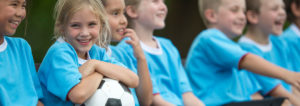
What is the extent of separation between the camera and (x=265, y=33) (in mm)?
4488

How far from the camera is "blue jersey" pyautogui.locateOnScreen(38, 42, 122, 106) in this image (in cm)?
228

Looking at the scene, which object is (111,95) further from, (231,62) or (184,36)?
(184,36)

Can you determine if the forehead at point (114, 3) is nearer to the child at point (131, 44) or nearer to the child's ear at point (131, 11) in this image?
the child at point (131, 44)

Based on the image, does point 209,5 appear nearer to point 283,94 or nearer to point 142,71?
point 283,94

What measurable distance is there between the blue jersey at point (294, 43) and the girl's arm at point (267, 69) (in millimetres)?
1286

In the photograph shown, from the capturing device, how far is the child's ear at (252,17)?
446cm

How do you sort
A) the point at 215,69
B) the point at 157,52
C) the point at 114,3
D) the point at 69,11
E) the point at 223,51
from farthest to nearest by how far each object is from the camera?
the point at 215,69 → the point at 223,51 → the point at 157,52 → the point at 114,3 → the point at 69,11

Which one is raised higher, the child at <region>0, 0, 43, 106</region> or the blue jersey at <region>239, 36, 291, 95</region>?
the child at <region>0, 0, 43, 106</region>

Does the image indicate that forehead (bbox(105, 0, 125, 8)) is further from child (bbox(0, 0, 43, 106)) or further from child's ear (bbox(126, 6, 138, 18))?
child (bbox(0, 0, 43, 106))

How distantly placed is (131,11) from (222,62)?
Result: 957 millimetres

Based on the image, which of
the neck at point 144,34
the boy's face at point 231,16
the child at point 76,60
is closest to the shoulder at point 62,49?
the child at point 76,60

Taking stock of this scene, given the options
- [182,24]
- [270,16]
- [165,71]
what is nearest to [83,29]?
[165,71]

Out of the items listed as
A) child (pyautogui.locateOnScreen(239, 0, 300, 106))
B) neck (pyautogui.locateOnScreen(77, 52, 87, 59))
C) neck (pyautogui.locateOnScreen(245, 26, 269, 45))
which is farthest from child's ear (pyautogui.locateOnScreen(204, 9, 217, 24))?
neck (pyautogui.locateOnScreen(77, 52, 87, 59))

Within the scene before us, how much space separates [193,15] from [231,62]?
208 cm
